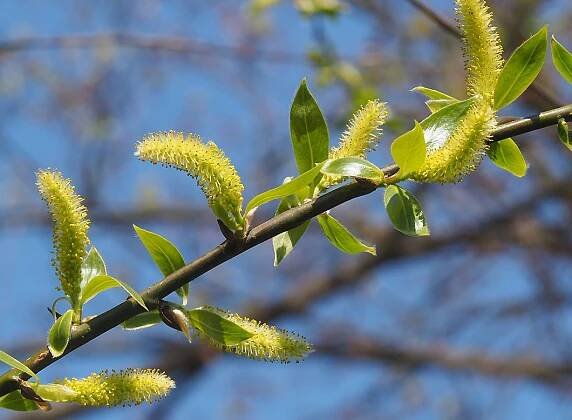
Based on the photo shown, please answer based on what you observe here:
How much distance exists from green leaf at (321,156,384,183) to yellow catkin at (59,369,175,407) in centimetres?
29

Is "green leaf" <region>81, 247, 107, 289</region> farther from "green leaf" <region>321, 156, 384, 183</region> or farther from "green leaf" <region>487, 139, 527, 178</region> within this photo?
"green leaf" <region>487, 139, 527, 178</region>

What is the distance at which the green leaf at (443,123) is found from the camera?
1.04 metres

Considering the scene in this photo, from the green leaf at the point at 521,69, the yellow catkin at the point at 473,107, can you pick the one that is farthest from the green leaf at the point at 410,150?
the green leaf at the point at 521,69

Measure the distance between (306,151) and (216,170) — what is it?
15cm

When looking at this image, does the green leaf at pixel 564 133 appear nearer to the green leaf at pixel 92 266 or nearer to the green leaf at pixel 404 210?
the green leaf at pixel 404 210

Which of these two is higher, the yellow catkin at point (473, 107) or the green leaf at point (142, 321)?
the yellow catkin at point (473, 107)

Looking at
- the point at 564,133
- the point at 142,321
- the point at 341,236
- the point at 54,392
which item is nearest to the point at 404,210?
the point at 341,236

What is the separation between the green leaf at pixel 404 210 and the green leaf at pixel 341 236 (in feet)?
0.17

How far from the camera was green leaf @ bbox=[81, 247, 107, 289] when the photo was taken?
Result: 1.07m

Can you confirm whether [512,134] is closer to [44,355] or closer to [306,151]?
[306,151]

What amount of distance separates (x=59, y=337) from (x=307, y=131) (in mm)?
375

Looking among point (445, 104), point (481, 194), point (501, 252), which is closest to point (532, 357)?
point (501, 252)

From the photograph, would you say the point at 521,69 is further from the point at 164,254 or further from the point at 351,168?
the point at 164,254

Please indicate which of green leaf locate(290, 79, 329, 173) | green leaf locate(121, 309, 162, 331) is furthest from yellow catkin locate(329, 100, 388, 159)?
green leaf locate(121, 309, 162, 331)
